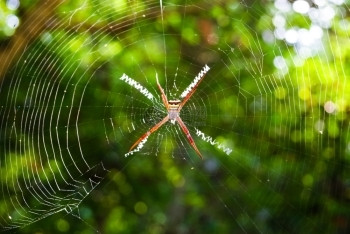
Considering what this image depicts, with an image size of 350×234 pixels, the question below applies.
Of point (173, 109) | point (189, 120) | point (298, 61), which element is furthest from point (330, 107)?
point (173, 109)

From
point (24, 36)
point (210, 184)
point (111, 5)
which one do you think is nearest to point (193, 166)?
point (210, 184)

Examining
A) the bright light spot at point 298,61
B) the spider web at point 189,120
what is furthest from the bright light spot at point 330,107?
the bright light spot at point 298,61

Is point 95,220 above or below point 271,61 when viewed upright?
below

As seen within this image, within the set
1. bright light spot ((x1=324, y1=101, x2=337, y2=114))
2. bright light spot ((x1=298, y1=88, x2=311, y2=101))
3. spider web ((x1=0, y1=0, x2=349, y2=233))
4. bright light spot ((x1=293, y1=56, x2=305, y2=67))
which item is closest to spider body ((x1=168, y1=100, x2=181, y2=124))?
spider web ((x1=0, y1=0, x2=349, y2=233))

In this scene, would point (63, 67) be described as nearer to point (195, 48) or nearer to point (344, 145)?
point (195, 48)

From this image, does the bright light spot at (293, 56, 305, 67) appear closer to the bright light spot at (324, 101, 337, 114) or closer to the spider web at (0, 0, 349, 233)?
the spider web at (0, 0, 349, 233)

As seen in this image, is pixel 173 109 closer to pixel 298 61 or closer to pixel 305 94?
pixel 298 61
